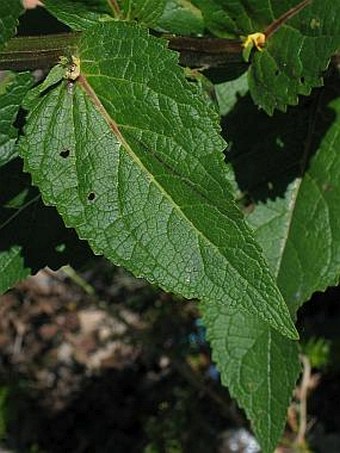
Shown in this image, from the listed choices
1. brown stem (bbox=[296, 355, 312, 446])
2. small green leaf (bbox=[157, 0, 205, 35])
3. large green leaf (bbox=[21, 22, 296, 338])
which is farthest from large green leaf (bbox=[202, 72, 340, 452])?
brown stem (bbox=[296, 355, 312, 446])

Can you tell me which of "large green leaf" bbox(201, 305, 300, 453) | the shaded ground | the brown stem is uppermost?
the shaded ground

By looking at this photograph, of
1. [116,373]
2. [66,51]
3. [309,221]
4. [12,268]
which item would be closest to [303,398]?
[116,373]

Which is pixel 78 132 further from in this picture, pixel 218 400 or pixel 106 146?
pixel 218 400

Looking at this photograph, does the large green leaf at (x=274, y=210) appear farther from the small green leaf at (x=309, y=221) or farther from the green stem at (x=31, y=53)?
the green stem at (x=31, y=53)

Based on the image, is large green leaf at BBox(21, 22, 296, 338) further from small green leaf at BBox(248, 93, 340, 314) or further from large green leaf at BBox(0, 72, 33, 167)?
small green leaf at BBox(248, 93, 340, 314)

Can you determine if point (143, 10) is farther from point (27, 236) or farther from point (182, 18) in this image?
point (27, 236)

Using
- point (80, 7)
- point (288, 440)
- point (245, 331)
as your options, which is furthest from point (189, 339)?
point (80, 7)
